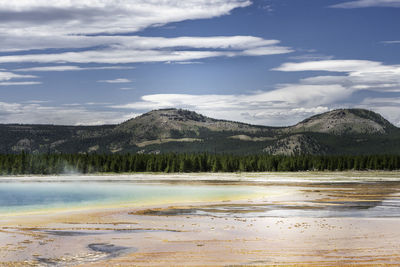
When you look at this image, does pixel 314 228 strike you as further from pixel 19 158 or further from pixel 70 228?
pixel 19 158

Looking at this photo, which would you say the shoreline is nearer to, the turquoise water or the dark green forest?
the turquoise water

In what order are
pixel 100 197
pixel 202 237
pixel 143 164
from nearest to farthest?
pixel 202 237
pixel 100 197
pixel 143 164

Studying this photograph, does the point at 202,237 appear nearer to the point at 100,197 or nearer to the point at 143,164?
the point at 100,197

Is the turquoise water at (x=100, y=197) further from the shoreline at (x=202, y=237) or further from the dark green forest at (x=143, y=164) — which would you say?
the dark green forest at (x=143, y=164)

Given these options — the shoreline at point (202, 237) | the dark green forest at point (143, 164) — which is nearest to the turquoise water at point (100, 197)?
the shoreline at point (202, 237)

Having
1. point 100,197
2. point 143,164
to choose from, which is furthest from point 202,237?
point 143,164

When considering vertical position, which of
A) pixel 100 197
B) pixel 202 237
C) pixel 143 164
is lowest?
pixel 100 197

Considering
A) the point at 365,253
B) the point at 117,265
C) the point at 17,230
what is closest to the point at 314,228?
the point at 365,253

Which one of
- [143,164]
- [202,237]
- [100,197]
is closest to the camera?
[202,237]

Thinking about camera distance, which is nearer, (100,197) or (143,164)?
(100,197)

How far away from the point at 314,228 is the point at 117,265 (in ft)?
51.4

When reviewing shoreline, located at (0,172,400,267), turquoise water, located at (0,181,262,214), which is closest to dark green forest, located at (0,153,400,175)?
turquoise water, located at (0,181,262,214)

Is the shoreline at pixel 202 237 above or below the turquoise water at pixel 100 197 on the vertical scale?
above

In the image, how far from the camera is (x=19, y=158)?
166750 mm
